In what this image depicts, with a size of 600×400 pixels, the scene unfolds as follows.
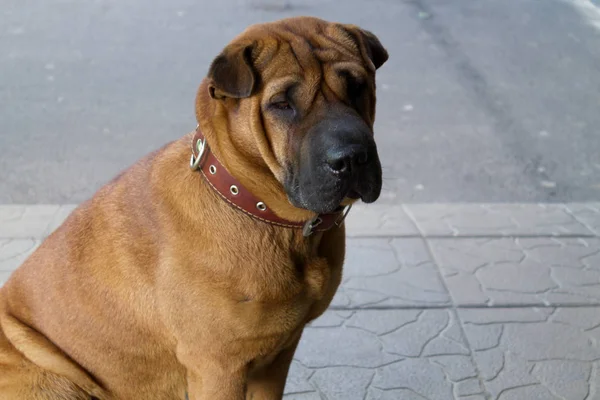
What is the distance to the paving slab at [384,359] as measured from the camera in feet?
10.8

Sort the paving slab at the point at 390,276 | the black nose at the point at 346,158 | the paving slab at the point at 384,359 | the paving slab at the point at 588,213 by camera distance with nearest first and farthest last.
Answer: the black nose at the point at 346,158
the paving slab at the point at 384,359
the paving slab at the point at 390,276
the paving slab at the point at 588,213

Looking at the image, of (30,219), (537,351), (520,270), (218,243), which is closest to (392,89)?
(520,270)

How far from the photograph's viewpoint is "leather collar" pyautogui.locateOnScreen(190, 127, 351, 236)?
2277 mm

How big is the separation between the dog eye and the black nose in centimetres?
20

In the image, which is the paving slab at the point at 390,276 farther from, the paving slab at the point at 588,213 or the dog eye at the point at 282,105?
the dog eye at the point at 282,105

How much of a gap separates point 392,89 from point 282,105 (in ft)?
15.6

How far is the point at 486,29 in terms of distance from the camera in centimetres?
847

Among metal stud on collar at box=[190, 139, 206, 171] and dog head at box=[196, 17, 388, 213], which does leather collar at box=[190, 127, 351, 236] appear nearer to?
metal stud on collar at box=[190, 139, 206, 171]

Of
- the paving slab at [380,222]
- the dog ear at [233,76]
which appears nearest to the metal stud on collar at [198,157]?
the dog ear at [233,76]

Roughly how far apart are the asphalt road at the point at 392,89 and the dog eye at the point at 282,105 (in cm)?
291

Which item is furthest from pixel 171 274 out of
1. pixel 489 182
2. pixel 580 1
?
pixel 580 1

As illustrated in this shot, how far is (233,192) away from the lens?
2.28 m

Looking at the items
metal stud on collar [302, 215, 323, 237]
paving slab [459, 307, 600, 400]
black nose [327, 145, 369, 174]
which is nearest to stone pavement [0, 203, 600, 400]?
paving slab [459, 307, 600, 400]

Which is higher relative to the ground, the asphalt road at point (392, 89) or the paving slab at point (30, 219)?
the paving slab at point (30, 219)
